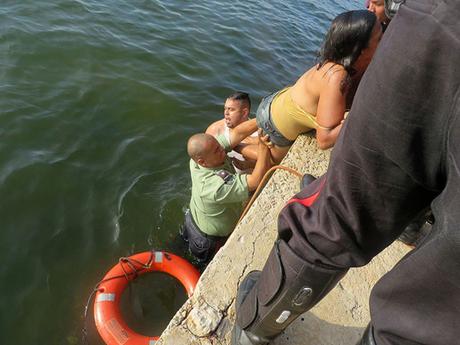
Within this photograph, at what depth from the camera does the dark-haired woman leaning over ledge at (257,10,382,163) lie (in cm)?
267

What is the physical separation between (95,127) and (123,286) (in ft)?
8.85

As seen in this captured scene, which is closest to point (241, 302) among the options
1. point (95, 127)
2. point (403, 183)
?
point (403, 183)

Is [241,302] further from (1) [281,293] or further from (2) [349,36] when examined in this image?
(2) [349,36]

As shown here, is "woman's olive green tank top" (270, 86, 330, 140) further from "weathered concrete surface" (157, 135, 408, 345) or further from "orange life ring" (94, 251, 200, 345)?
"orange life ring" (94, 251, 200, 345)

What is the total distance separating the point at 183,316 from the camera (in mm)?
2162

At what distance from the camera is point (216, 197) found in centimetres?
308

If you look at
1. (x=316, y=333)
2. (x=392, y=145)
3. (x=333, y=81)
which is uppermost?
(x=392, y=145)

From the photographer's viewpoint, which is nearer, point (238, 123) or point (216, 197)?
point (216, 197)

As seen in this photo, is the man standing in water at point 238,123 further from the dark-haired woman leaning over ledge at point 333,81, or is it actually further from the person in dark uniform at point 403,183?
the person in dark uniform at point 403,183

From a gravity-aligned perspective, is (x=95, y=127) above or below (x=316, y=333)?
below

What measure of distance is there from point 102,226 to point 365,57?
3036 mm

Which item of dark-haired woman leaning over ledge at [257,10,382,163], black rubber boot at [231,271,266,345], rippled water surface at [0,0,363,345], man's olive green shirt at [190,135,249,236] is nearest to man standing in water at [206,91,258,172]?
man's olive green shirt at [190,135,249,236]

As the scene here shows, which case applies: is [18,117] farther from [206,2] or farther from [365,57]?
[206,2]

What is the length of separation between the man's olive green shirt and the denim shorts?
0.49m
